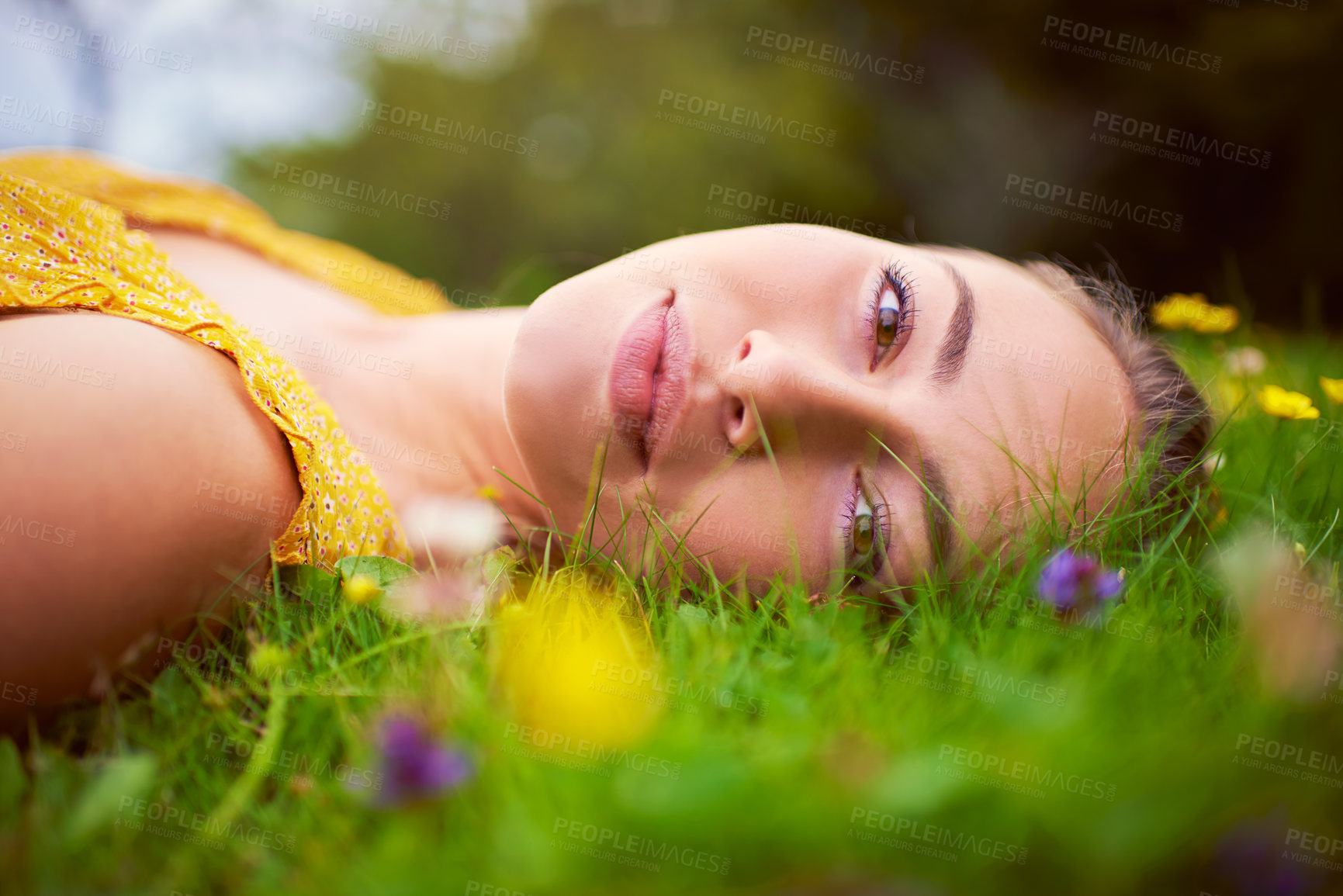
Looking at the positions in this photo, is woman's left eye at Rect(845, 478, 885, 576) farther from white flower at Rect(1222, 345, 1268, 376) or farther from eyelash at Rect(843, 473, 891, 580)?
white flower at Rect(1222, 345, 1268, 376)

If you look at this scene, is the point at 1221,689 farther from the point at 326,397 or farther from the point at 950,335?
the point at 326,397

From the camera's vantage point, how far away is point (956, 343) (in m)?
1.79

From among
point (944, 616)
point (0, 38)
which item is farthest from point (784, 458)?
point (0, 38)

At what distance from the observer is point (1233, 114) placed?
297 inches

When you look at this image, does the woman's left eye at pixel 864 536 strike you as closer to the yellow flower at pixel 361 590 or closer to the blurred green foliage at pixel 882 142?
the yellow flower at pixel 361 590

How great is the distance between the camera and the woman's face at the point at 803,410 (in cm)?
170

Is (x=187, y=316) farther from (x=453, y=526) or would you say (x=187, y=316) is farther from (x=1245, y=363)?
(x=1245, y=363)

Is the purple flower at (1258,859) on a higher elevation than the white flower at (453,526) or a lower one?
higher


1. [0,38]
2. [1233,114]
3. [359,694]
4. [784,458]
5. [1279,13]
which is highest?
[1279,13]

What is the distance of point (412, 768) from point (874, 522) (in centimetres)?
114

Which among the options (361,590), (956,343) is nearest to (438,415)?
(361,590)

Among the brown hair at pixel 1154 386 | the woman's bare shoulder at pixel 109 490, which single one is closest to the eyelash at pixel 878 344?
the brown hair at pixel 1154 386

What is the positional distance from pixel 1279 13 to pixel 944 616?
8.20 meters

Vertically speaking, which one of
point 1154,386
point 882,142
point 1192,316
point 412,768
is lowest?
point 412,768
